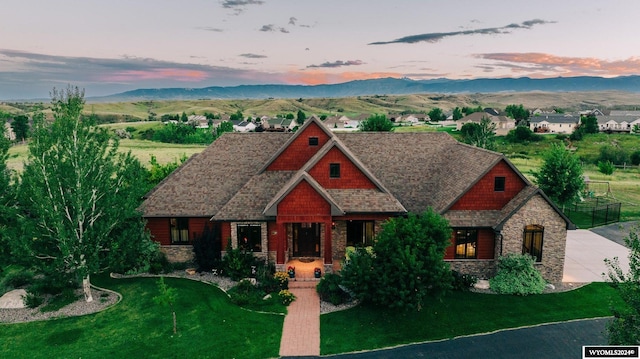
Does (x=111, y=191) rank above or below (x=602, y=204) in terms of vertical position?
above

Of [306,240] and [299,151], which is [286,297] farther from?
[299,151]

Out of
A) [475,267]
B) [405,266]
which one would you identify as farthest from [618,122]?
[405,266]

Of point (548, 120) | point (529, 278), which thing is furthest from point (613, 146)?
point (529, 278)

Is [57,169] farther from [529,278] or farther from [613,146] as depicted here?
[613,146]

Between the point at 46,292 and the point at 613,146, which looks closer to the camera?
the point at 46,292

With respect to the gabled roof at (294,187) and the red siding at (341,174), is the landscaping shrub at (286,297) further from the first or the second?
the red siding at (341,174)

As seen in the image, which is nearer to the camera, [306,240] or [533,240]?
[533,240]

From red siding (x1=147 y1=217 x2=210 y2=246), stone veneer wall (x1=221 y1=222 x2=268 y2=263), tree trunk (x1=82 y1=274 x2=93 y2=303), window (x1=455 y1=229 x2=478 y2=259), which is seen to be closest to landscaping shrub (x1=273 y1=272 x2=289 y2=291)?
stone veneer wall (x1=221 y1=222 x2=268 y2=263)
